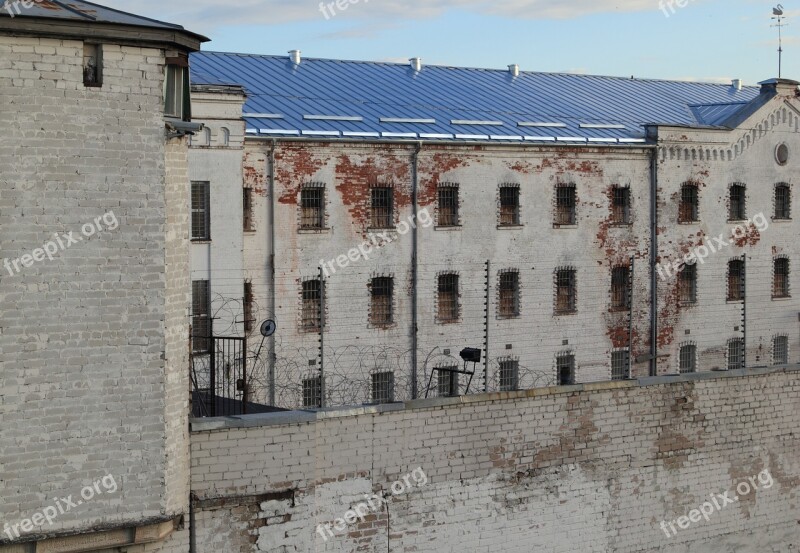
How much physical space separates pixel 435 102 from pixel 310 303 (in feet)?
24.8

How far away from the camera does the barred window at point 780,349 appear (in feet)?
132

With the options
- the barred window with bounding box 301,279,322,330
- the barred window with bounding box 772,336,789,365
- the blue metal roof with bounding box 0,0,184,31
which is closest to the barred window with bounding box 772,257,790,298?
the barred window with bounding box 772,336,789,365

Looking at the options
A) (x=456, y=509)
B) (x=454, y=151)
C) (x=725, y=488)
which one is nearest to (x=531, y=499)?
(x=456, y=509)

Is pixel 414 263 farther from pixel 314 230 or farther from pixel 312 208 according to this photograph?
pixel 312 208

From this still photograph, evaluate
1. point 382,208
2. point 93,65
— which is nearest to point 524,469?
point 93,65

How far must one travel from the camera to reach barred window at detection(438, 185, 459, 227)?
33312 mm

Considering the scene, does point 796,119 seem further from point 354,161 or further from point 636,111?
point 354,161

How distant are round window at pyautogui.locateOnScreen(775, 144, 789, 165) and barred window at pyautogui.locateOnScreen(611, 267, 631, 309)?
645 centimetres

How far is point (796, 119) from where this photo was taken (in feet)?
131

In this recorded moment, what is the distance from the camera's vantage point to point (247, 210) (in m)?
30.3

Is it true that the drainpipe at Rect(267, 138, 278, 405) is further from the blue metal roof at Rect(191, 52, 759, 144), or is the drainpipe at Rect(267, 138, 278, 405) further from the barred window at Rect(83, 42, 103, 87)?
the barred window at Rect(83, 42, 103, 87)

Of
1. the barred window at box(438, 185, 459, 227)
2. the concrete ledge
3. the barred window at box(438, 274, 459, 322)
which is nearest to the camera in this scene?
the concrete ledge

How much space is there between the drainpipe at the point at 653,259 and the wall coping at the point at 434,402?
14819 millimetres

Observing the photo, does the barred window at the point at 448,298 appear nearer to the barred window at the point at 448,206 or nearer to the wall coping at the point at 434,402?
the barred window at the point at 448,206
